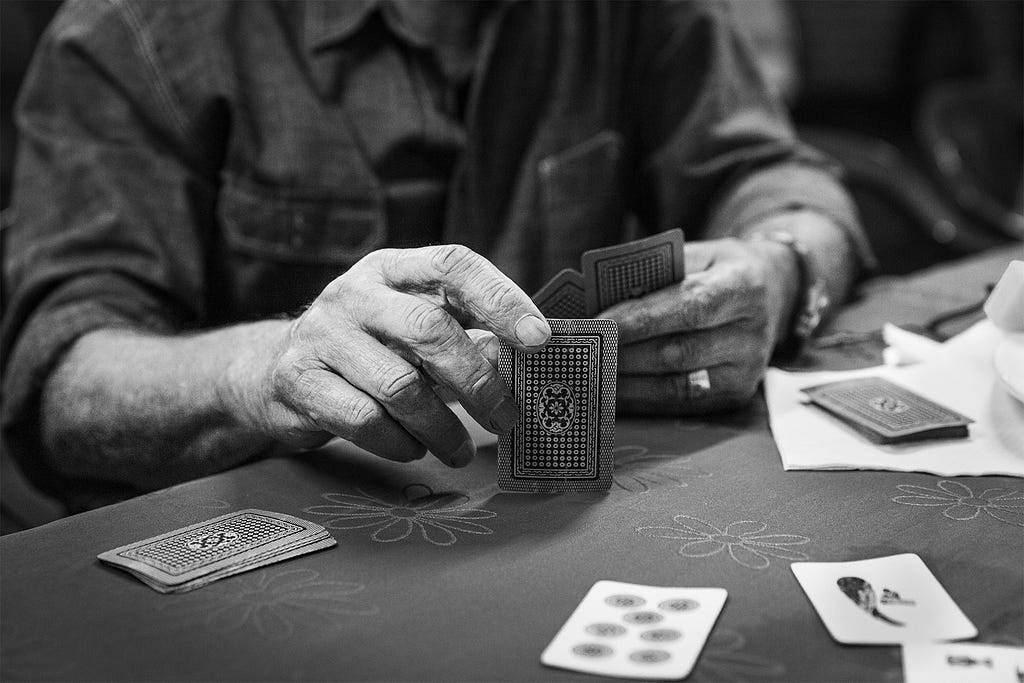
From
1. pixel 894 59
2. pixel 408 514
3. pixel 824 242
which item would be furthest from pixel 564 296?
pixel 894 59

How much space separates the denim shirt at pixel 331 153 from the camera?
1182mm

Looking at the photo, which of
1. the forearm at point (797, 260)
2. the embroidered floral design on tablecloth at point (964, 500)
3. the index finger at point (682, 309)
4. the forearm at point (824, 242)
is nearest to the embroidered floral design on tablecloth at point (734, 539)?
the embroidered floral design on tablecloth at point (964, 500)

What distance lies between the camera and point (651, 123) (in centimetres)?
152

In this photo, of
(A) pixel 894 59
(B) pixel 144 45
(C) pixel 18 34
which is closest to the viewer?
(B) pixel 144 45

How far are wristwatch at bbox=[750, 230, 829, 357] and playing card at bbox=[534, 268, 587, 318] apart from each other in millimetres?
308

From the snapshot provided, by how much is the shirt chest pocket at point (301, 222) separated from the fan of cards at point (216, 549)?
627 mm

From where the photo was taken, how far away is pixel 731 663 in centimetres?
53

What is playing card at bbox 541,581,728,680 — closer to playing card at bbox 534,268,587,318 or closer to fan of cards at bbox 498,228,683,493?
fan of cards at bbox 498,228,683,493

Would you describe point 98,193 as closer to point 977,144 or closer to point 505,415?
point 505,415

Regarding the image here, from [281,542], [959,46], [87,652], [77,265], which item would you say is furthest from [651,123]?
[959,46]

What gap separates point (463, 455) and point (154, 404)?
37 cm

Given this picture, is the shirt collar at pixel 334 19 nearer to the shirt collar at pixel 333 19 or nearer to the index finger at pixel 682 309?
the shirt collar at pixel 333 19

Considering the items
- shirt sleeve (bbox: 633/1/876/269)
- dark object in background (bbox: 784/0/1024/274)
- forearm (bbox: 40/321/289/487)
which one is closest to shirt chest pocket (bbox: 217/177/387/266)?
forearm (bbox: 40/321/289/487)

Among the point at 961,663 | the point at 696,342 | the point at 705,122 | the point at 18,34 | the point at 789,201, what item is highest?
the point at 18,34
